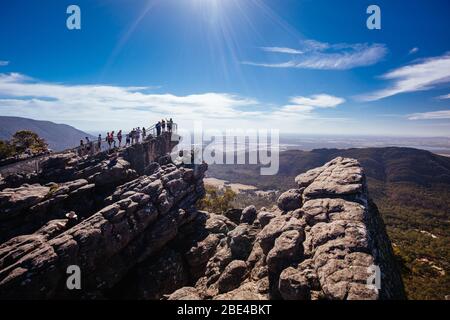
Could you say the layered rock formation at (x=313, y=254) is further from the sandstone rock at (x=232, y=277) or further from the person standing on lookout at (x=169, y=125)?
the person standing on lookout at (x=169, y=125)

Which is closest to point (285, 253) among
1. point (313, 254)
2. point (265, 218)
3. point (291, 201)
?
point (313, 254)

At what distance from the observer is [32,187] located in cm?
2928

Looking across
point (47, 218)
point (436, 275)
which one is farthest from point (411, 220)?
point (47, 218)

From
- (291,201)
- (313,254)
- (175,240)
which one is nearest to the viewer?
(313,254)

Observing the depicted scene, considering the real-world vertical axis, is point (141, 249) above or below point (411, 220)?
above

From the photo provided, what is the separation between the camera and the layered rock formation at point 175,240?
17188mm

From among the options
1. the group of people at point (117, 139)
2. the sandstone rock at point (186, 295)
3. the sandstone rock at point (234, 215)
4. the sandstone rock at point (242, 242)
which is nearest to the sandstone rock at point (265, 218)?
the sandstone rock at point (242, 242)

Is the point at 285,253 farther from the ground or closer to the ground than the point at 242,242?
farther from the ground

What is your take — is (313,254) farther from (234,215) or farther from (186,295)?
(234,215)

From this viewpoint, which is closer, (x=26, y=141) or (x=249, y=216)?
(x=249, y=216)

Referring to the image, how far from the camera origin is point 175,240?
32562 mm
